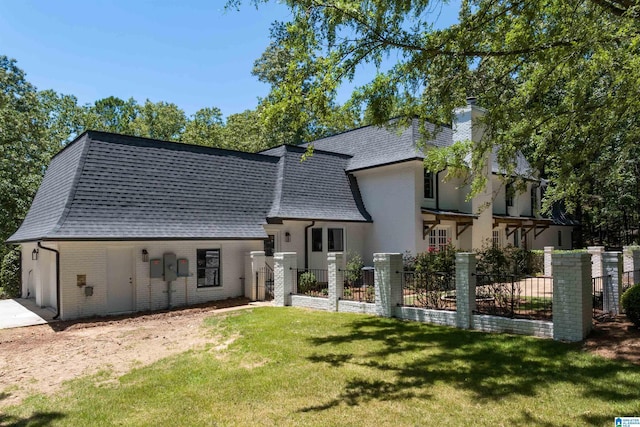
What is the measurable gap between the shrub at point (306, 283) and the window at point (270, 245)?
1.93 metres

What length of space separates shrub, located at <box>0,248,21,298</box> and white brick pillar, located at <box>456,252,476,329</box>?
20157 millimetres

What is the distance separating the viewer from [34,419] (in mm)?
5840

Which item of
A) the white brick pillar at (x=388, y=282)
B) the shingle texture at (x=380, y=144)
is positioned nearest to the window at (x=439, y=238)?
the shingle texture at (x=380, y=144)

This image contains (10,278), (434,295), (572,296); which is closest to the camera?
(572,296)

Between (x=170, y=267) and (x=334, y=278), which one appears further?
(x=170, y=267)

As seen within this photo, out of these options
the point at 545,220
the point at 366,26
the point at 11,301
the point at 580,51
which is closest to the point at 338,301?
the point at 366,26

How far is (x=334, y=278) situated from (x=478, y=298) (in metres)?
4.31

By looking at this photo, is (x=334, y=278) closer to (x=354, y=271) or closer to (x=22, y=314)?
(x=354, y=271)

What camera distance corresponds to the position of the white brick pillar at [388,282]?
1164cm

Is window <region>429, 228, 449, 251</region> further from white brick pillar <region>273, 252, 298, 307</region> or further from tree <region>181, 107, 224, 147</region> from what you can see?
tree <region>181, 107, 224, 147</region>

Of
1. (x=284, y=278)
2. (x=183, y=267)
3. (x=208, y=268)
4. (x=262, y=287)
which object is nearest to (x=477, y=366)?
(x=284, y=278)

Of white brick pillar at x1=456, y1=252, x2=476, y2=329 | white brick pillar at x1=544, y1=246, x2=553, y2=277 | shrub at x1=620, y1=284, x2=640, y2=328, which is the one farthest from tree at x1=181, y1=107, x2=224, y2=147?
shrub at x1=620, y1=284, x2=640, y2=328

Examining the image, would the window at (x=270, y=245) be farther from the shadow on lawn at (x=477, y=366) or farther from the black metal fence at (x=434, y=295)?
the shadow on lawn at (x=477, y=366)

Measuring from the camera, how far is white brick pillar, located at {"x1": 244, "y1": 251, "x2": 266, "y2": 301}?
15.8 metres
